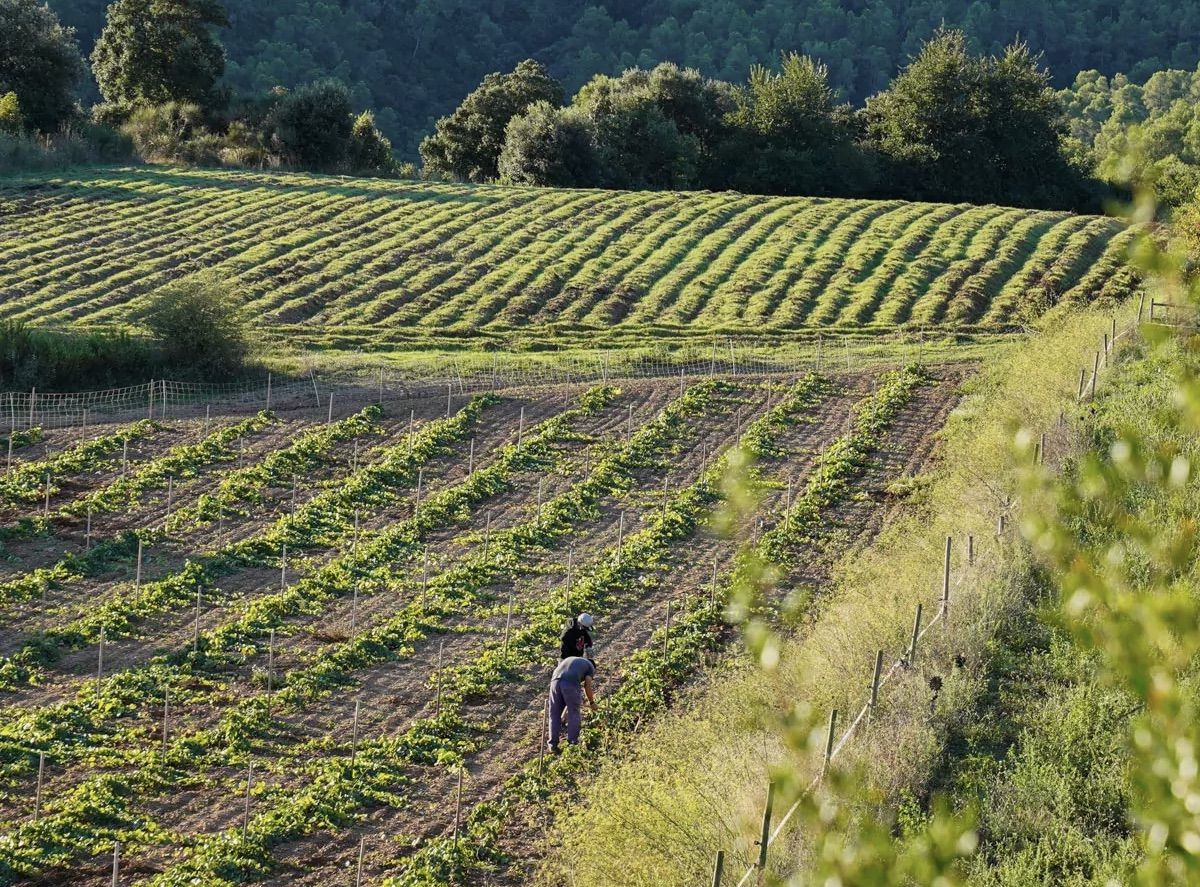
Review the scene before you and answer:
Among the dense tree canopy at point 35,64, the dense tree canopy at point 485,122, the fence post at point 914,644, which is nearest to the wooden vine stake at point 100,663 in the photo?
the fence post at point 914,644

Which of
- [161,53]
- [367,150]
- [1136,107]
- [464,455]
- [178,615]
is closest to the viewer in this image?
[178,615]

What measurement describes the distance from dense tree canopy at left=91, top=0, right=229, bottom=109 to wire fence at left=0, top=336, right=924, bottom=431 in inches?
1563

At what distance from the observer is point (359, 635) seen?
75.0 feet

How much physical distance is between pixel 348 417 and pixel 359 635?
12.3m

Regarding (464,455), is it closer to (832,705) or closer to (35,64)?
(832,705)

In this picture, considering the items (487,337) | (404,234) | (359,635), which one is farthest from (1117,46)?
(359,635)

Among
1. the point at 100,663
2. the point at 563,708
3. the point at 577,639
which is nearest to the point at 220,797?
the point at 100,663

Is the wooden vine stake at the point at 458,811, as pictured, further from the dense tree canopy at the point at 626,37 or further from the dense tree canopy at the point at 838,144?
the dense tree canopy at the point at 626,37

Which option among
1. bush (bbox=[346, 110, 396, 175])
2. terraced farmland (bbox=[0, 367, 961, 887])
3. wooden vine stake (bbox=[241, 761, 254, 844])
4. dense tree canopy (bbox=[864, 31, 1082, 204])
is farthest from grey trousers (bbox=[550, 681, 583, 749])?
bush (bbox=[346, 110, 396, 175])

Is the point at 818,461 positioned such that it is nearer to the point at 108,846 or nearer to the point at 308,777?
the point at 308,777

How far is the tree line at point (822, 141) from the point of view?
228 ft

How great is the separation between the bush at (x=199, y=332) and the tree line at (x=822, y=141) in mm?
30834

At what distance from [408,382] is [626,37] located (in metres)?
82.9

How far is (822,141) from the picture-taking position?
7194 centimetres
